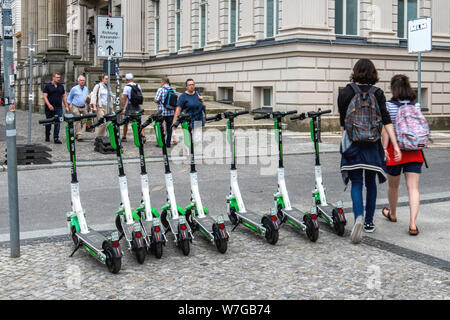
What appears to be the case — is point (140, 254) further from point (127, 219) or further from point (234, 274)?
point (234, 274)

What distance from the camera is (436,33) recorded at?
23469 mm

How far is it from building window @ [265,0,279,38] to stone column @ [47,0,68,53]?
13632 mm

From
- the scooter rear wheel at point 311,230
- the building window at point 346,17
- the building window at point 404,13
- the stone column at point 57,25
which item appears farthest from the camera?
the stone column at point 57,25

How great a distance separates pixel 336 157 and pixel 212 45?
13.0 m

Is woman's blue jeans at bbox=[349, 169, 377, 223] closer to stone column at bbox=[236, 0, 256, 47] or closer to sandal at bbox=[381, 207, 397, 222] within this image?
sandal at bbox=[381, 207, 397, 222]

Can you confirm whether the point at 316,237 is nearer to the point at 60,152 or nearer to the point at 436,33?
the point at 60,152

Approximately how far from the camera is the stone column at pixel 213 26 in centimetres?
2623

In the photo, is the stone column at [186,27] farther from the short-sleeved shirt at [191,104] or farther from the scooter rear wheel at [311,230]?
the scooter rear wheel at [311,230]

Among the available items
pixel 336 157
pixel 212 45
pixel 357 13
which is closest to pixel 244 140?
pixel 336 157

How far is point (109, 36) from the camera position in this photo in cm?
1488

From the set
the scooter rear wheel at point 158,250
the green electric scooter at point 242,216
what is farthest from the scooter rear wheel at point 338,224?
the scooter rear wheel at point 158,250

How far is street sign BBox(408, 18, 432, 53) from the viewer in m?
14.9

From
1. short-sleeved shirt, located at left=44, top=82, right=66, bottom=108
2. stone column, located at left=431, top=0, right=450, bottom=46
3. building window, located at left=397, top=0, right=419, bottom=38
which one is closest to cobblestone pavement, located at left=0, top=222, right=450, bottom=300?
short-sleeved shirt, located at left=44, top=82, right=66, bottom=108

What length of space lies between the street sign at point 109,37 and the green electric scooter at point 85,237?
29.6ft
